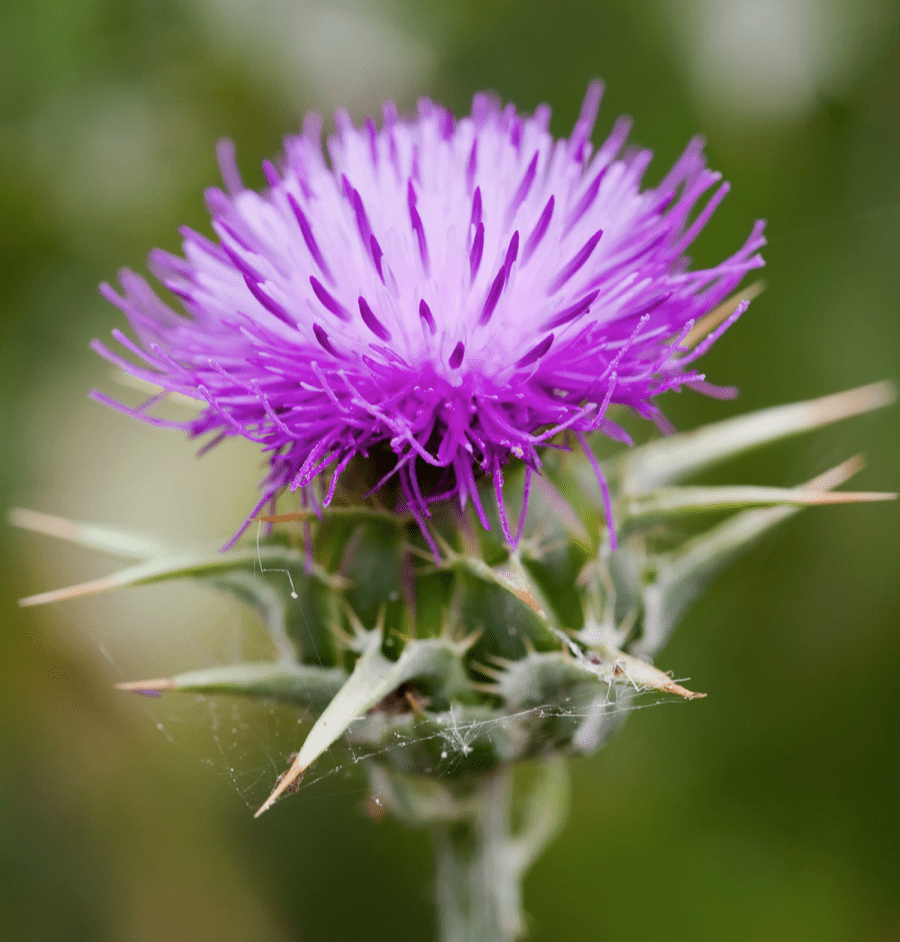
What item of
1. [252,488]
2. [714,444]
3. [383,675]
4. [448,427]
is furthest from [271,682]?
[252,488]

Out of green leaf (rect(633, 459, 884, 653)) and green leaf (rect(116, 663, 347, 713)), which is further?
green leaf (rect(633, 459, 884, 653))

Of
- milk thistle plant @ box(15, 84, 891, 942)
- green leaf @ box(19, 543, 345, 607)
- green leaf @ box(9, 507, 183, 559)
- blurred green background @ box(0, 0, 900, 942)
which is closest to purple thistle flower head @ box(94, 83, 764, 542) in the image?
milk thistle plant @ box(15, 84, 891, 942)

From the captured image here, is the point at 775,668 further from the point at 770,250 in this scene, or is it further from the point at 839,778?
the point at 770,250

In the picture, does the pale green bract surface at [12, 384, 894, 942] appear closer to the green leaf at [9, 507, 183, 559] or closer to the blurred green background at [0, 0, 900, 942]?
the green leaf at [9, 507, 183, 559]

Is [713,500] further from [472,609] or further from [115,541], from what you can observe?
[115,541]

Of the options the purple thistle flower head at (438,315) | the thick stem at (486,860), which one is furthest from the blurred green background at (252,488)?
the purple thistle flower head at (438,315)

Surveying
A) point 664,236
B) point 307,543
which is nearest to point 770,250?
point 664,236
